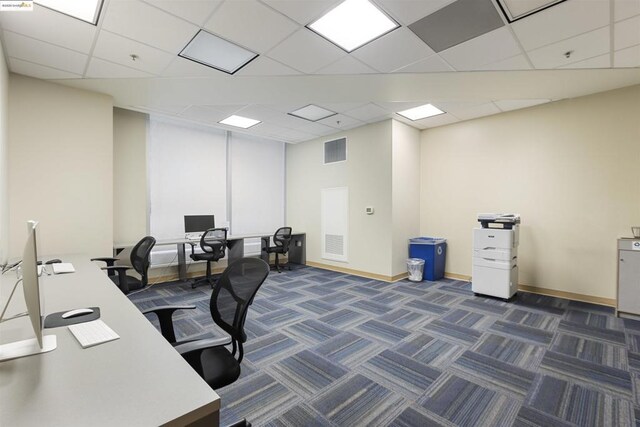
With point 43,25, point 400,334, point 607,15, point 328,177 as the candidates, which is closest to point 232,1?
point 43,25

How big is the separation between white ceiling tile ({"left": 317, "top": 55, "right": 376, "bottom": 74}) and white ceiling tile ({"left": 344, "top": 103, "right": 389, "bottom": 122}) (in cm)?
124

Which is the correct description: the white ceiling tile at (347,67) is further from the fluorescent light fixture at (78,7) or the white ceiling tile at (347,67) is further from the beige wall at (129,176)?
the beige wall at (129,176)

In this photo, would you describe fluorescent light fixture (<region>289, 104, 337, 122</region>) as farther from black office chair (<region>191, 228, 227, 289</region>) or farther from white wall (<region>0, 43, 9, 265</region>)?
white wall (<region>0, 43, 9, 265</region>)

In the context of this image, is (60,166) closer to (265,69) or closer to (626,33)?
(265,69)

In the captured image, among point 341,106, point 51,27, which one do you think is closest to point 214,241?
point 341,106

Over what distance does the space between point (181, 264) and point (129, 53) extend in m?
3.48

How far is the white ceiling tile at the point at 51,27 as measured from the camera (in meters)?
2.28

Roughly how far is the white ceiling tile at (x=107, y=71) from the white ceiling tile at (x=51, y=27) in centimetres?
30

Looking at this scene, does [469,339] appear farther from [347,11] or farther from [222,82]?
[222,82]

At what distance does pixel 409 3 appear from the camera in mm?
2172

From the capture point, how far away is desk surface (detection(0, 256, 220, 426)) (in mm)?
739

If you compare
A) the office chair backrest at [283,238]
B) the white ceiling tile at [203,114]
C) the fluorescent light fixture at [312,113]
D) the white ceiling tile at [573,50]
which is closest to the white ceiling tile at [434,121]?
the fluorescent light fixture at [312,113]

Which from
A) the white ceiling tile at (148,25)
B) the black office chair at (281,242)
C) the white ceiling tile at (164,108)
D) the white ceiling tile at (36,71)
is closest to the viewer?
the white ceiling tile at (148,25)

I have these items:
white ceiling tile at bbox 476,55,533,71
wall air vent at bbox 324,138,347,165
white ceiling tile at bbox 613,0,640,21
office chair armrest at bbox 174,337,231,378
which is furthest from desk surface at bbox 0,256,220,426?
wall air vent at bbox 324,138,347,165
